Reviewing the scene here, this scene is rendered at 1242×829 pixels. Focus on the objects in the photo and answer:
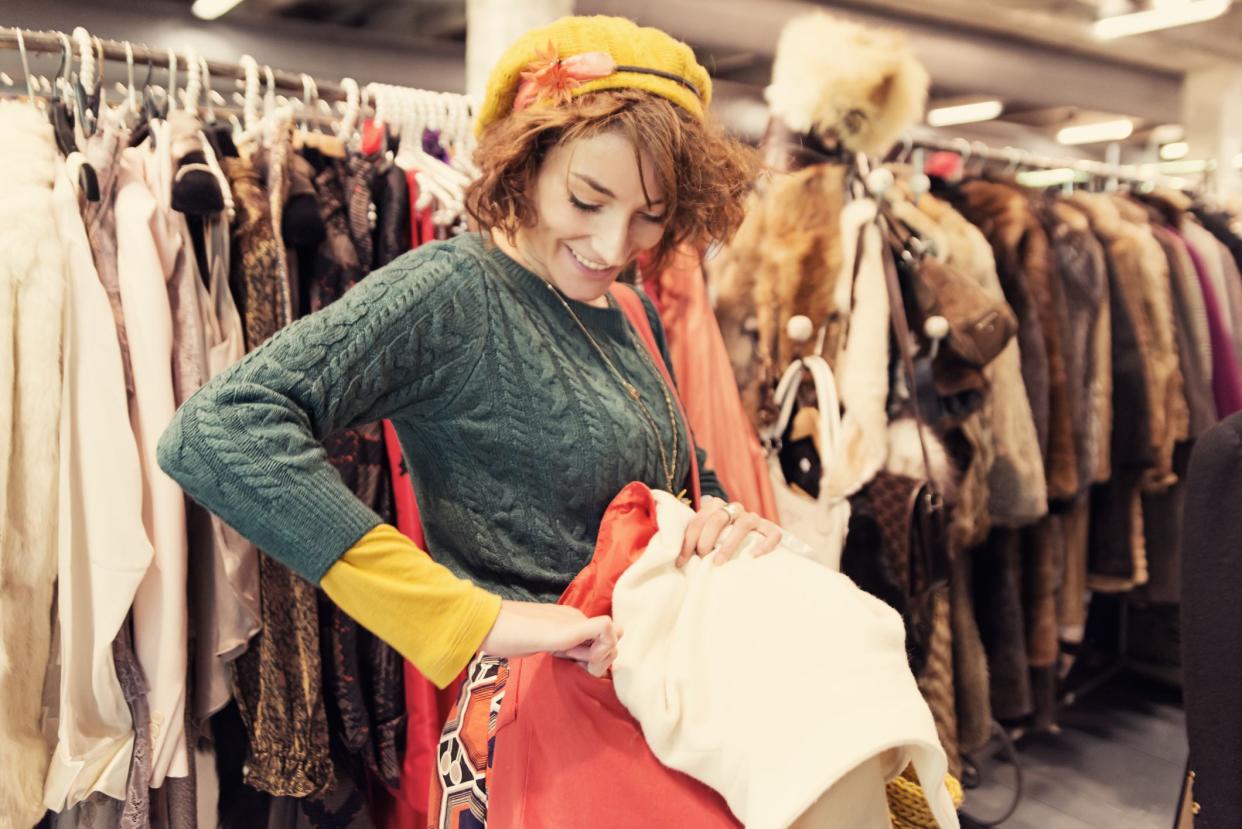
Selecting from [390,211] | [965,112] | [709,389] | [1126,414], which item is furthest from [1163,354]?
[965,112]

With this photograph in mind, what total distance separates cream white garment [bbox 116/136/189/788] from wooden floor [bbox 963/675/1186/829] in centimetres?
188

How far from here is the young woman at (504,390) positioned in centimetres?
77

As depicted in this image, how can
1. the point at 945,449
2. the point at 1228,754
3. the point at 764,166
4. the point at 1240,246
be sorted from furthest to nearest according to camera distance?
the point at 1240,246 → the point at 945,449 → the point at 764,166 → the point at 1228,754

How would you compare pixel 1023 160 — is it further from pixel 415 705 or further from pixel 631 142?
pixel 415 705

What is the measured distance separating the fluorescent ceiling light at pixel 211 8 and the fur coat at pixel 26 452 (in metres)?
3.44

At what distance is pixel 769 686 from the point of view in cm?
76

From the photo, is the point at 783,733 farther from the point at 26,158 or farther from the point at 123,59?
the point at 123,59

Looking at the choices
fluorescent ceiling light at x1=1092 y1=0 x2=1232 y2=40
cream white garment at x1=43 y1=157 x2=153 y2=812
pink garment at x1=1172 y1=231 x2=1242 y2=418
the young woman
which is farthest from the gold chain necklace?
fluorescent ceiling light at x1=1092 y1=0 x2=1232 y2=40

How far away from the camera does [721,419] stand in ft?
5.74

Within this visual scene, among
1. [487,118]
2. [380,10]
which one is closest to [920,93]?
[487,118]

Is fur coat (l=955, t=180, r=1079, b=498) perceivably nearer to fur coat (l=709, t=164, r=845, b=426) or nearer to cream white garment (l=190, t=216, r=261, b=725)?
fur coat (l=709, t=164, r=845, b=426)

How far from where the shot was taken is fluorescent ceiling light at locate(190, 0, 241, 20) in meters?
4.08

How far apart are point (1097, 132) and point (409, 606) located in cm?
1136

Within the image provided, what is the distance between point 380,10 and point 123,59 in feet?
14.2
